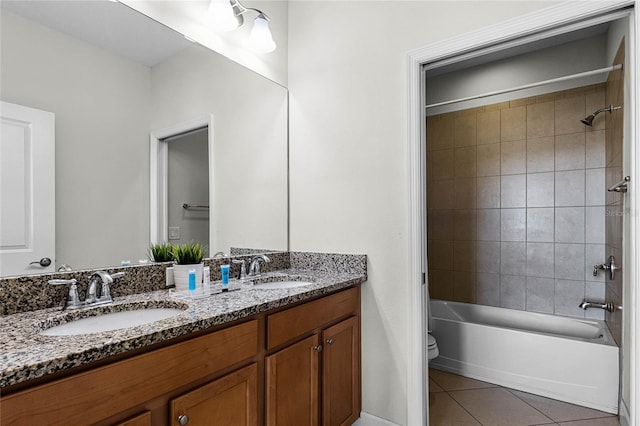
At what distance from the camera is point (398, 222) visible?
196 cm

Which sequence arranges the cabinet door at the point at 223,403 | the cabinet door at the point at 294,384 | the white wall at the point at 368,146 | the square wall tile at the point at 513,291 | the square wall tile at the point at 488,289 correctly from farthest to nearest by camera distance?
the square wall tile at the point at 488,289 → the square wall tile at the point at 513,291 → the white wall at the point at 368,146 → the cabinet door at the point at 294,384 → the cabinet door at the point at 223,403

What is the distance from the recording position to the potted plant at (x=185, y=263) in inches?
63.9

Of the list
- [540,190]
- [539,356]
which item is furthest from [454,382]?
[540,190]

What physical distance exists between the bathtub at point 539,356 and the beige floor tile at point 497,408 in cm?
17

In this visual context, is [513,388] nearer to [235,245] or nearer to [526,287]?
[526,287]

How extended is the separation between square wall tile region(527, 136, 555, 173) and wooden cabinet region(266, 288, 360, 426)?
213cm

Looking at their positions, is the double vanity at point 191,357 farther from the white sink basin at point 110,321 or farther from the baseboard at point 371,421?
the baseboard at point 371,421

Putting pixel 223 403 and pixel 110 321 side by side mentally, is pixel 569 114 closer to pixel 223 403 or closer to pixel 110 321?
pixel 223 403

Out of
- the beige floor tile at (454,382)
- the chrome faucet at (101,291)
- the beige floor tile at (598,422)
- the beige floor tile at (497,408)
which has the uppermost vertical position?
the chrome faucet at (101,291)

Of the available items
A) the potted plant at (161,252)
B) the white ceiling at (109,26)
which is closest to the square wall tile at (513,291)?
the potted plant at (161,252)

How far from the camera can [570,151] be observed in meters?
2.94

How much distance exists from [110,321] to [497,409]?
2.19 metres

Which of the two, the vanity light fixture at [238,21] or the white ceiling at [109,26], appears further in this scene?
the vanity light fixture at [238,21]

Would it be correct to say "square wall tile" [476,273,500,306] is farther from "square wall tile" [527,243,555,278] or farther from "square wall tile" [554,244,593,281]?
"square wall tile" [554,244,593,281]
